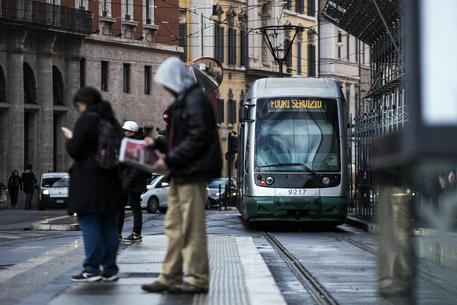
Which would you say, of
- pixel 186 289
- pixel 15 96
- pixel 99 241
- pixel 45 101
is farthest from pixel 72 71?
pixel 186 289

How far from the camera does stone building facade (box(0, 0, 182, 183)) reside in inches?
2025

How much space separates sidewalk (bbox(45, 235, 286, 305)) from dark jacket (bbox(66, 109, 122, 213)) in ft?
2.21

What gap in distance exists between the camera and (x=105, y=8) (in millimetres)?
59281

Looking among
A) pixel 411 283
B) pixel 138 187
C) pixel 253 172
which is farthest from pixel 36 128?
pixel 411 283

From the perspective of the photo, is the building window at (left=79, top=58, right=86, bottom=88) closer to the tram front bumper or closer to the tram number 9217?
the tram front bumper

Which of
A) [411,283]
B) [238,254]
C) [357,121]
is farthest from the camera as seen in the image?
[357,121]

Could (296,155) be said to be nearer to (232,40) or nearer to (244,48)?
(232,40)

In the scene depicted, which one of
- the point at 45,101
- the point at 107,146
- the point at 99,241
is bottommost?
the point at 99,241

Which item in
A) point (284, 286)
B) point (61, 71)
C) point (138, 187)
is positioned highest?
point (61, 71)

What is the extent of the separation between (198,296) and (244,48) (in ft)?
228

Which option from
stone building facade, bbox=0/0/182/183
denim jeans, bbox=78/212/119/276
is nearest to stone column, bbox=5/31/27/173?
stone building facade, bbox=0/0/182/183

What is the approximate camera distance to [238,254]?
14602 mm

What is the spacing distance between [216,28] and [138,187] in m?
58.7

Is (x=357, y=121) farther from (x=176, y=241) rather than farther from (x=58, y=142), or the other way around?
(x=58, y=142)
